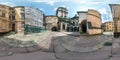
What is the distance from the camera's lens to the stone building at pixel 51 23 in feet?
20.0

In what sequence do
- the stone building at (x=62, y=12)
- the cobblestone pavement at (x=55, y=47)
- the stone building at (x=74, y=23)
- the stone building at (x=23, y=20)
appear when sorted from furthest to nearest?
the stone building at (x=74, y=23) → the stone building at (x=62, y=12) → the stone building at (x=23, y=20) → the cobblestone pavement at (x=55, y=47)

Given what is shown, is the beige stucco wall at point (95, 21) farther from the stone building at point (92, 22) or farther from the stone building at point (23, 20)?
the stone building at point (23, 20)

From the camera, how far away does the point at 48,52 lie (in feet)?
16.8

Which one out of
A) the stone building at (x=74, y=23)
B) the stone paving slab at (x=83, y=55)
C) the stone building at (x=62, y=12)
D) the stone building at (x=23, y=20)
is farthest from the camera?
the stone building at (x=74, y=23)

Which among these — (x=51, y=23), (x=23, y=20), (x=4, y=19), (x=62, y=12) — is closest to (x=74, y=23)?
(x=62, y=12)

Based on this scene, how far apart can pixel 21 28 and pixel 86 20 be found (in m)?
1.61

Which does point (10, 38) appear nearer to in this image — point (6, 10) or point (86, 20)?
point (6, 10)

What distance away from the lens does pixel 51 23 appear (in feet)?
20.3

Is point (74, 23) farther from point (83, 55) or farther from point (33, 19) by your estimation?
point (83, 55)

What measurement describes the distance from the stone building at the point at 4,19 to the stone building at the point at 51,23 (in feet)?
3.02

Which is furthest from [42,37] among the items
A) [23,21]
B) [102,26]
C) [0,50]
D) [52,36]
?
Result: [102,26]

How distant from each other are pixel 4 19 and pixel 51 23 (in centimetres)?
117

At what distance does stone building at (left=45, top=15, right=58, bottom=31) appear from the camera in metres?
6.11

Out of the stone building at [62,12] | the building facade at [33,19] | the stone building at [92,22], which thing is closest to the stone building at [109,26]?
the stone building at [92,22]
